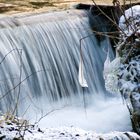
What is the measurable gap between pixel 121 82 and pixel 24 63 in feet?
7.73

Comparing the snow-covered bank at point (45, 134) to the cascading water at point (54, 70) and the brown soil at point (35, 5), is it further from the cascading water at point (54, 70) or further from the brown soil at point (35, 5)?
the brown soil at point (35, 5)

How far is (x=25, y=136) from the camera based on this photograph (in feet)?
8.68

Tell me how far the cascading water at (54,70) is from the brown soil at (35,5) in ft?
1.84

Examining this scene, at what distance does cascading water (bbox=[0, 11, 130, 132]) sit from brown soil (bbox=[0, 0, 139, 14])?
562mm

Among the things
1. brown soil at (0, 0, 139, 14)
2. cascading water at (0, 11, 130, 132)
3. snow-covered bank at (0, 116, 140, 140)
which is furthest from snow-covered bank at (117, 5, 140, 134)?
brown soil at (0, 0, 139, 14)

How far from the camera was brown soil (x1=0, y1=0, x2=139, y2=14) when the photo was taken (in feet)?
27.7

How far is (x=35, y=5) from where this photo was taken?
8938 mm

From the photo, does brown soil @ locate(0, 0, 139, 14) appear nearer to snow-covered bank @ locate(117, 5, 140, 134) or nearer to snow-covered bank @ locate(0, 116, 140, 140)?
snow-covered bank @ locate(117, 5, 140, 134)

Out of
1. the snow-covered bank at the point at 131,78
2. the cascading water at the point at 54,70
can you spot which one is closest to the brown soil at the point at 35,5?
the cascading water at the point at 54,70

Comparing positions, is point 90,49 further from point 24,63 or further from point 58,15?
point 24,63

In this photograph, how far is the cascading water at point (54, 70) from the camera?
655 cm

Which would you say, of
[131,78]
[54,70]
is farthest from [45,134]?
[54,70]

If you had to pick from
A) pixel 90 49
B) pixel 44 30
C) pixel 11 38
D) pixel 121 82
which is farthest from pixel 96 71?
pixel 121 82

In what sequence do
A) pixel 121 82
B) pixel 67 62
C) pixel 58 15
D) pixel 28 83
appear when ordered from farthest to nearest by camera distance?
pixel 58 15, pixel 67 62, pixel 28 83, pixel 121 82
